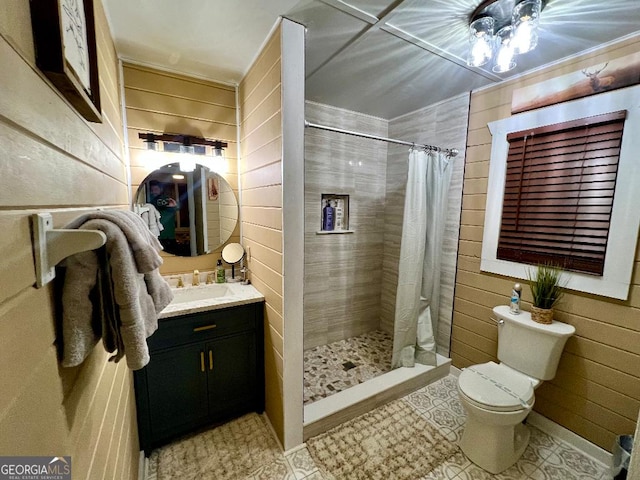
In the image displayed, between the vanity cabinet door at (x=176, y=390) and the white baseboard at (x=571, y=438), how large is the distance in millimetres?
2330

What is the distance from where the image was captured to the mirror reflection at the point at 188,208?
6.54ft

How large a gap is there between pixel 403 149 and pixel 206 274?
223 centimetres

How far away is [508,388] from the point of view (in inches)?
64.5

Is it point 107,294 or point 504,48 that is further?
point 504,48

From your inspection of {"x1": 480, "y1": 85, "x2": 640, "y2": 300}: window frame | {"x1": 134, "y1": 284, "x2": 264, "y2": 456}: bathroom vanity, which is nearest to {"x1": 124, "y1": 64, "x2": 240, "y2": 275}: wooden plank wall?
{"x1": 134, "y1": 284, "x2": 264, "y2": 456}: bathroom vanity

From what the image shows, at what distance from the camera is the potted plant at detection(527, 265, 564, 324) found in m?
1.72

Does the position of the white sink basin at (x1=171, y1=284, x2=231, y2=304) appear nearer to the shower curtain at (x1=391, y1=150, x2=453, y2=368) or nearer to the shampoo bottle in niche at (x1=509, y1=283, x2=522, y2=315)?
the shower curtain at (x1=391, y1=150, x2=453, y2=368)

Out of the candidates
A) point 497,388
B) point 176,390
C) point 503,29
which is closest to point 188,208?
point 176,390

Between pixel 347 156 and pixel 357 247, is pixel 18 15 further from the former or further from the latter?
pixel 357 247

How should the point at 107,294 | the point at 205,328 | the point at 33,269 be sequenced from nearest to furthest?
the point at 33,269, the point at 107,294, the point at 205,328

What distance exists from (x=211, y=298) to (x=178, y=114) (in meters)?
1.39

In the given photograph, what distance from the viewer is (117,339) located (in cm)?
66

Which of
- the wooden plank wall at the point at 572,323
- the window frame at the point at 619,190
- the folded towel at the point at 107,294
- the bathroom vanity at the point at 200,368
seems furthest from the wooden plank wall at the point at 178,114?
the window frame at the point at 619,190

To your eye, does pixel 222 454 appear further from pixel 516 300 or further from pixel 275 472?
pixel 516 300
